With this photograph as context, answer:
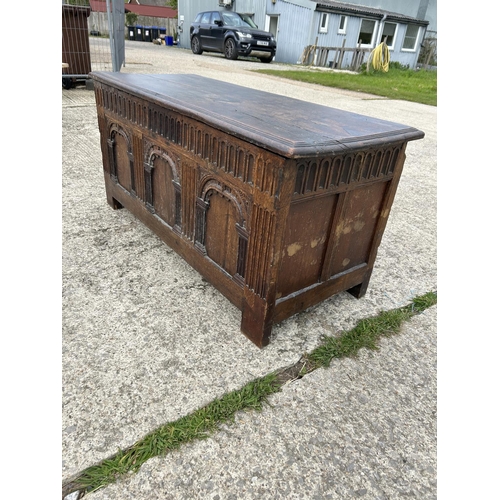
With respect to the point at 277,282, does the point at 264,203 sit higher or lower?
higher

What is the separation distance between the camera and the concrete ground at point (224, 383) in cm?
144

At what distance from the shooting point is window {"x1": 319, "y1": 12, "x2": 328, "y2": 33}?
16.4m

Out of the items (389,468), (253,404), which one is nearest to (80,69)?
(253,404)

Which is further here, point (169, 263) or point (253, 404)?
point (169, 263)

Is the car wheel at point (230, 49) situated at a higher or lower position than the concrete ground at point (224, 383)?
higher

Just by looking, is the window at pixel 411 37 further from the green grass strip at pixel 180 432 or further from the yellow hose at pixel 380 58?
the green grass strip at pixel 180 432

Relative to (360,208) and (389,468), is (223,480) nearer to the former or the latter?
(389,468)

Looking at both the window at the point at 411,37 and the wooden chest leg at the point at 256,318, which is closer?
the wooden chest leg at the point at 256,318

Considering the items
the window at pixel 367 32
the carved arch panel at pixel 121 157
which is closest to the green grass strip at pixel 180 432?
the carved arch panel at pixel 121 157

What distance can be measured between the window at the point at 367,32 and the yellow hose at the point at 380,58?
3.83m

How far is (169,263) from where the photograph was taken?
8.84 ft

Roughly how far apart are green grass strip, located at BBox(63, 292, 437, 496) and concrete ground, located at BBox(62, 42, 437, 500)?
35 mm

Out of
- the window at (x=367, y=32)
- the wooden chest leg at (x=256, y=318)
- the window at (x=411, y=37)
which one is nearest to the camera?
the wooden chest leg at (x=256, y=318)

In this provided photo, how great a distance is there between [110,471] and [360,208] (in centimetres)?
162
